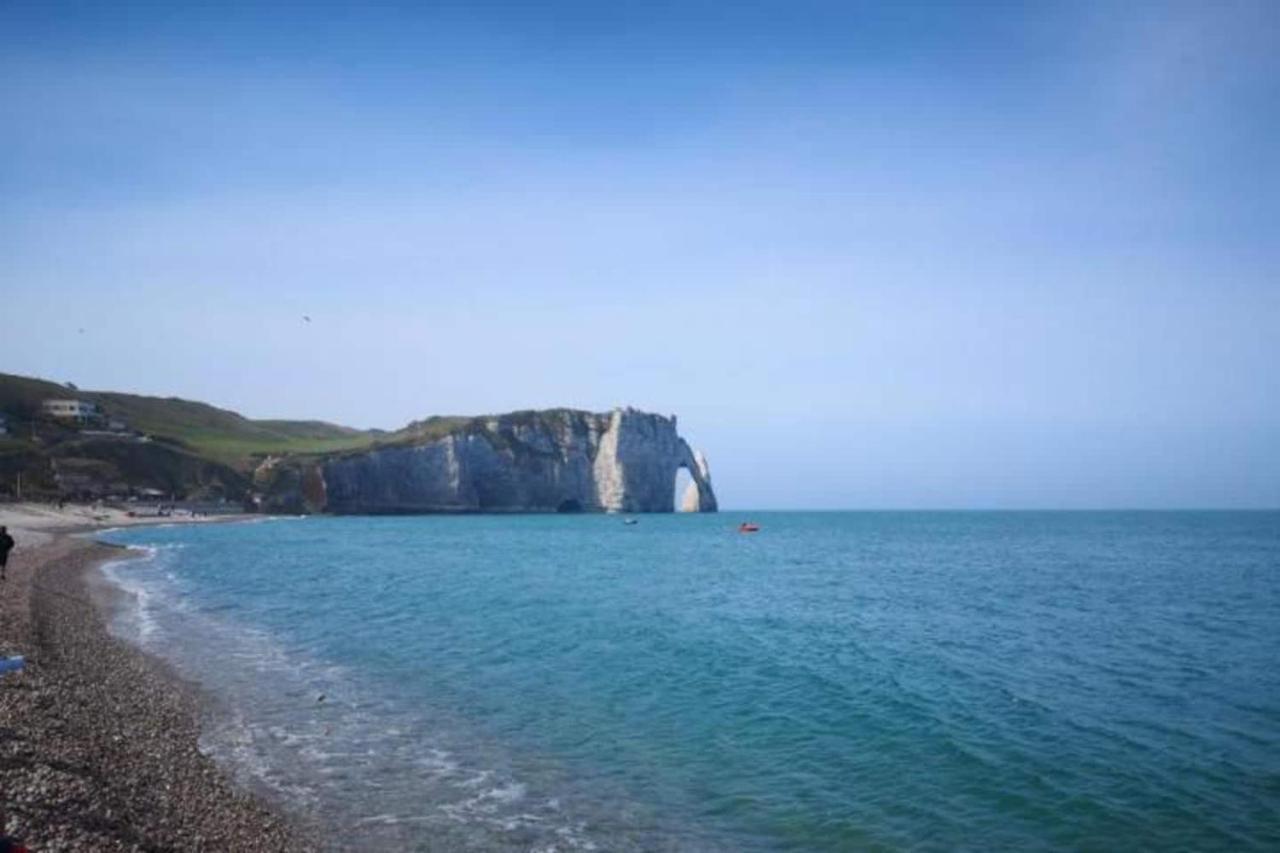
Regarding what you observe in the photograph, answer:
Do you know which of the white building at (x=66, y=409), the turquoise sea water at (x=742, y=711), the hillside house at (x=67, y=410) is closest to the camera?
the turquoise sea water at (x=742, y=711)

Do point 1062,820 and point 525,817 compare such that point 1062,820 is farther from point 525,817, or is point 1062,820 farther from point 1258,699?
point 1258,699

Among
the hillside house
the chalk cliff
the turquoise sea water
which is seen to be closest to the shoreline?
the turquoise sea water

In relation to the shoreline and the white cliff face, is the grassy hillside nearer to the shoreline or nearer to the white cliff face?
the white cliff face

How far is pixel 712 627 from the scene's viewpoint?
34.4 m

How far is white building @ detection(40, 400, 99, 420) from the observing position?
136250mm

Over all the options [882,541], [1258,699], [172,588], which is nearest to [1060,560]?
[882,541]

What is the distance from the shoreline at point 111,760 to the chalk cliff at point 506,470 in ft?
432

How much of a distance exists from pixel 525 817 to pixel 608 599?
30.2 metres

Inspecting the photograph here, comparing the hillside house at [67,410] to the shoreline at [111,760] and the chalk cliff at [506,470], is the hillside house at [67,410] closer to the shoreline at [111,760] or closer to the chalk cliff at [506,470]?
the chalk cliff at [506,470]

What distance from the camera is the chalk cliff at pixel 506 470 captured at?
153750mm

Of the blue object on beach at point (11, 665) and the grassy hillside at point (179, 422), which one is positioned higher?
the grassy hillside at point (179, 422)

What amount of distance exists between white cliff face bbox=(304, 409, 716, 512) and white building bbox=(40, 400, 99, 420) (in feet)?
117

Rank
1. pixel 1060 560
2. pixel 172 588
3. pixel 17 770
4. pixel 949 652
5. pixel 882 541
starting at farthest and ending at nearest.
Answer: pixel 882 541 → pixel 1060 560 → pixel 172 588 → pixel 949 652 → pixel 17 770

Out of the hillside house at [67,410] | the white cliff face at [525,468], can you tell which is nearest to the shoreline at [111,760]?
the hillside house at [67,410]
